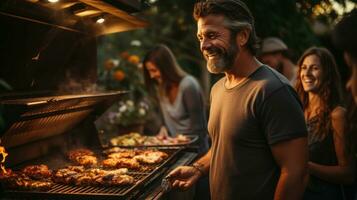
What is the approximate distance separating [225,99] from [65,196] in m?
1.23

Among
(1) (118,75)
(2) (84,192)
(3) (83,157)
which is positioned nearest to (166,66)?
(1) (118,75)

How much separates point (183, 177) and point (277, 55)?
143 inches

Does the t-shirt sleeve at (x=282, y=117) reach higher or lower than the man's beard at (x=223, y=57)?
lower

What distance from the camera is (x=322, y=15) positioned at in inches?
273

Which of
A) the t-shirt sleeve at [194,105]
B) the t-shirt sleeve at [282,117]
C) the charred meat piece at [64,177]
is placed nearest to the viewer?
the t-shirt sleeve at [282,117]

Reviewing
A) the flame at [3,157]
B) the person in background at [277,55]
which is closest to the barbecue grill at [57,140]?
the flame at [3,157]

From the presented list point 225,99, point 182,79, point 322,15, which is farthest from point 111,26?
point 322,15

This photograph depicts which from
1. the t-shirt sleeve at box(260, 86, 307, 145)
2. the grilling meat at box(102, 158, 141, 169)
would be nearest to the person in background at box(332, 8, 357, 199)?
the t-shirt sleeve at box(260, 86, 307, 145)

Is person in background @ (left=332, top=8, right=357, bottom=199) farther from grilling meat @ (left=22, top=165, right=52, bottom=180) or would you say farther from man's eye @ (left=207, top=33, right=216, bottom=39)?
grilling meat @ (left=22, top=165, right=52, bottom=180)

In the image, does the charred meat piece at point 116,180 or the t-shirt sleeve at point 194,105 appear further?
the t-shirt sleeve at point 194,105

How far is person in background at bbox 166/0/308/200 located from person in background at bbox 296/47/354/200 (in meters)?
0.94

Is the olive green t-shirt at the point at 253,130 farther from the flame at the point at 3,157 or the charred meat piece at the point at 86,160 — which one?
the charred meat piece at the point at 86,160

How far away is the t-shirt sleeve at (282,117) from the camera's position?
102 inches

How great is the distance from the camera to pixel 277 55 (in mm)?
6465
